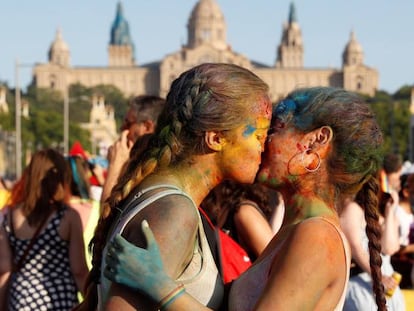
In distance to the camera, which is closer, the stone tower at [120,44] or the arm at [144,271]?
the arm at [144,271]

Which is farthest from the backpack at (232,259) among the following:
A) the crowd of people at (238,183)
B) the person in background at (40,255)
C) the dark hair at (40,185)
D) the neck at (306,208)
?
the dark hair at (40,185)

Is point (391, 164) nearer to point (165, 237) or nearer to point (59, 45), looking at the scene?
point (165, 237)

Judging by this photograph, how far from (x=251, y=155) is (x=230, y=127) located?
0.11 m

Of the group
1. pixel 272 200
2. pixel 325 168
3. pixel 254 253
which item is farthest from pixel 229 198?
pixel 325 168

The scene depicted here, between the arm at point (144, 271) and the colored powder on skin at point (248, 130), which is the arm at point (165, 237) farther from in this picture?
the colored powder on skin at point (248, 130)

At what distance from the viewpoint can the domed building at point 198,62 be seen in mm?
157750

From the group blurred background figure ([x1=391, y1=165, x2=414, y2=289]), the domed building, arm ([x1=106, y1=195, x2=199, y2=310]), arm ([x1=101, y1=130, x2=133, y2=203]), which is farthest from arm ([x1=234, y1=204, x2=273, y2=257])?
the domed building

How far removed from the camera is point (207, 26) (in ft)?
544

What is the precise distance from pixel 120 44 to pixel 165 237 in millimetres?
177138

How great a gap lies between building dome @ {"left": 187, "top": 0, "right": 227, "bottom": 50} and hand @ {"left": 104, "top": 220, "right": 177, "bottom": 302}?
16188 cm

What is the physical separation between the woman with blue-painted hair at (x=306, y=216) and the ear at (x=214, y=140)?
0.19 metres

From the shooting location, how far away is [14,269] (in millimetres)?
5152

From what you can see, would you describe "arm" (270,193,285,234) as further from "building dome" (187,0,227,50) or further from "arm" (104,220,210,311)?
"building dome" (187,0,227,50)

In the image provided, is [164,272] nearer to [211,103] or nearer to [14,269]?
[211,103]
